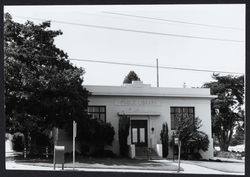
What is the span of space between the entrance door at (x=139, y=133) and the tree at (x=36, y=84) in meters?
5.54

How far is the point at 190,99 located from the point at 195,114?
117 cm

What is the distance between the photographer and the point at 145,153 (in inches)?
1126

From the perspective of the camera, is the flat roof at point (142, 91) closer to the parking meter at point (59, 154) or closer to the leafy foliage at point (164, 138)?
the leafy foliage at point (164, 138)

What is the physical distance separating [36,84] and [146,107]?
30.9 feet

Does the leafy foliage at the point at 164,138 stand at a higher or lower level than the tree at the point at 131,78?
lower

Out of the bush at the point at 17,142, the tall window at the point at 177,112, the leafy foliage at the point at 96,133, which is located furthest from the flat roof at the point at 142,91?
the bush at the point at 17,142

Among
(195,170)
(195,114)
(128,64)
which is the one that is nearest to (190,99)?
(195,114)

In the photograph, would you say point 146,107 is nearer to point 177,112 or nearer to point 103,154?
point 177,112

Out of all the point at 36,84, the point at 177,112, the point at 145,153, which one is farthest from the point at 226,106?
the point at 36,84

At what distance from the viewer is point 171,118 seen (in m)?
30.5

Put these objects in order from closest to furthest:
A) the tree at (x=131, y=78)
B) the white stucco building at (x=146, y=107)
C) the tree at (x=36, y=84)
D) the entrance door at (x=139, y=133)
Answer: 1. the tree at (x=36, y=84)
2. the white stucco building at (x=146, y=107)
3. the entrance door at (x=139, y=133)
4. the tree at (x=131, y=78)

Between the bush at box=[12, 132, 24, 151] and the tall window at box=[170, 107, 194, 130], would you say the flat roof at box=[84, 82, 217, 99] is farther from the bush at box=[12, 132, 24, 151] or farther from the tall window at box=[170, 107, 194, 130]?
the bush at box=[12, 132, 24, 151]

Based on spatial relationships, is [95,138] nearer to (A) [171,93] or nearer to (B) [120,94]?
(B) [120,94]

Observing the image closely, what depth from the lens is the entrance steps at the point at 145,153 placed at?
91.7ft
